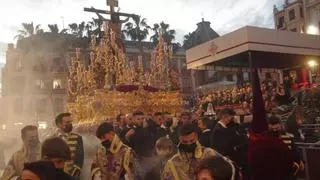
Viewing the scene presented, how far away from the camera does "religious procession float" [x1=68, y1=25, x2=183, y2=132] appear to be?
48.2 feet

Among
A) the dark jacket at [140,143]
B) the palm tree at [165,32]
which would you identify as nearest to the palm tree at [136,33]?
the palm tree at [165,32]

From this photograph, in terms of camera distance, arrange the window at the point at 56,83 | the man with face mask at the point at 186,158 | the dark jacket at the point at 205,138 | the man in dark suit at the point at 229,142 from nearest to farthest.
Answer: the man with face mask at the point at 186,158 < the man in dark suit at the point at 229,142 < the dark jacket at the point at 205,138 < the window at the point at 56,83

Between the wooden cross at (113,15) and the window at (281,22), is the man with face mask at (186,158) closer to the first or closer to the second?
the wooden cross at (113,15)

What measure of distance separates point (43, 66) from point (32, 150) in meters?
57.6

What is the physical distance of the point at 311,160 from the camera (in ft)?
28.6

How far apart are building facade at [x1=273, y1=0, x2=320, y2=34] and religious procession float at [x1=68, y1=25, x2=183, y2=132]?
2978 centimetres

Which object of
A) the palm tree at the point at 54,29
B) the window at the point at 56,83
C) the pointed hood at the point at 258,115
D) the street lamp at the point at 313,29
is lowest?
the pointed hood at the point at 258,115

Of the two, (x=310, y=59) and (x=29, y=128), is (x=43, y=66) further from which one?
(x=29, y=128)

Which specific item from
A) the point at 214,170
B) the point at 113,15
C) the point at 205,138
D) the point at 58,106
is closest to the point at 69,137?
the point at 205,138

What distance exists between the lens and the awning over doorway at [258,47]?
53.0 ft

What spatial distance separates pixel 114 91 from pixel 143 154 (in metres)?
6.59

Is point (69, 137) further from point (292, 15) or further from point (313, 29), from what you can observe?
point (292, 15)

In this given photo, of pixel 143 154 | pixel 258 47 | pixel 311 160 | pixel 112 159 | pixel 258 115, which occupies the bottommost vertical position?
pixel 311 160

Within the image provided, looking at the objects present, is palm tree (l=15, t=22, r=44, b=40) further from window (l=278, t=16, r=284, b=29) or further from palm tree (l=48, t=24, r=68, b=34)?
window (l=278, t=16, r=284, b=29)
